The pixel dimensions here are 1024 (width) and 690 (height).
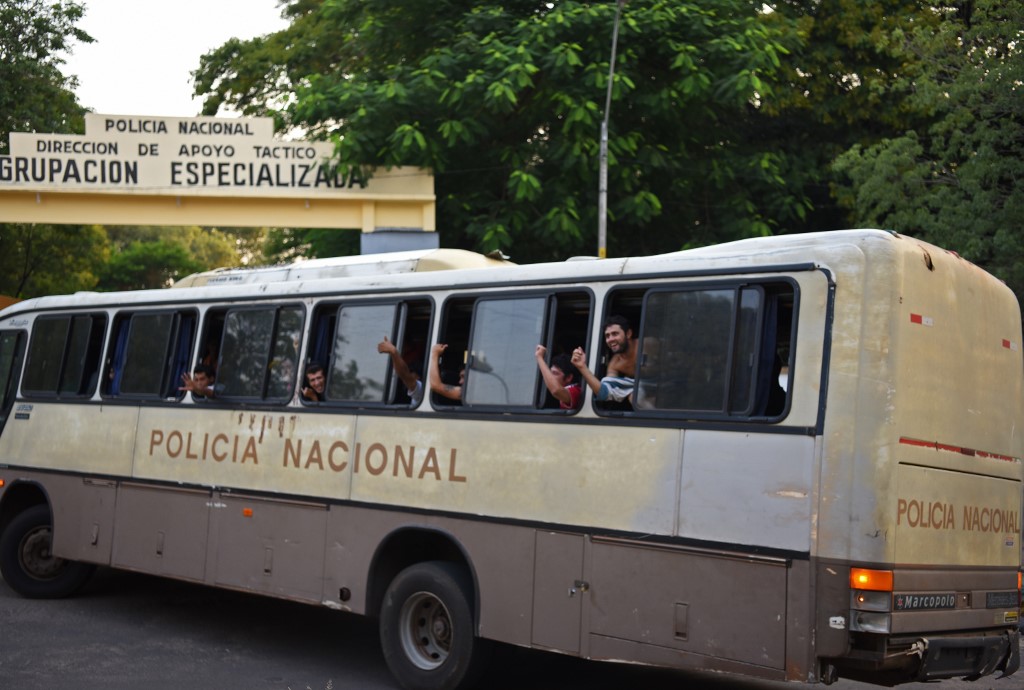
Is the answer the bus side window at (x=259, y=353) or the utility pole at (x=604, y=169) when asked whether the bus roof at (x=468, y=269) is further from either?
the utility pole at (x=604, y=169)

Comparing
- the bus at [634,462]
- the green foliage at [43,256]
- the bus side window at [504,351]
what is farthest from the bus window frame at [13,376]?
the green foliage at [43,256]

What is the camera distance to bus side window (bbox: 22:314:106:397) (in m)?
11.5

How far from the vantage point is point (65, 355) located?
1177 cm

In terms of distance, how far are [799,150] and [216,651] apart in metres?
15.5

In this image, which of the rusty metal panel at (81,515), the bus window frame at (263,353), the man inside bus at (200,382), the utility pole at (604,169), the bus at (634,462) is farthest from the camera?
the utility pole at (604,169)

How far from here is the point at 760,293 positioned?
6.93 metres

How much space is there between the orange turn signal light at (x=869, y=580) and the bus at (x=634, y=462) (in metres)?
0.02

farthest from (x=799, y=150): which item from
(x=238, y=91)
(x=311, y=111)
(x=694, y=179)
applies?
(x=238, y=91)

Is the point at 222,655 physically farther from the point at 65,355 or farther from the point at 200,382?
the point at 65,355

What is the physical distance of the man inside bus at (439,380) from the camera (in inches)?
333

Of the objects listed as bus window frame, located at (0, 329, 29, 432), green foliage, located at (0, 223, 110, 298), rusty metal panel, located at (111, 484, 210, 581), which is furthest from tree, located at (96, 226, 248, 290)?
rusty metal panel, located at (111, 484, 210, 581)

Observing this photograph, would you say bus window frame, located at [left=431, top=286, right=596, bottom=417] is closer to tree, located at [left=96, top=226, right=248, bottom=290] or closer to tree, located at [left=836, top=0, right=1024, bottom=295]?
tree, located at [left=836, top=0, right=1024, bottom=295]

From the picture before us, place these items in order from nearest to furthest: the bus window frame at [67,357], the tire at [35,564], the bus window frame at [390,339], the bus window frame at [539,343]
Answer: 1. the bus window frame at [539,343]
2. the bus window frame at [390,339]
3. the bus window frame at [67,357]
4. the tire at [35,564]

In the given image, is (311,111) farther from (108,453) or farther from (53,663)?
(53,663)
